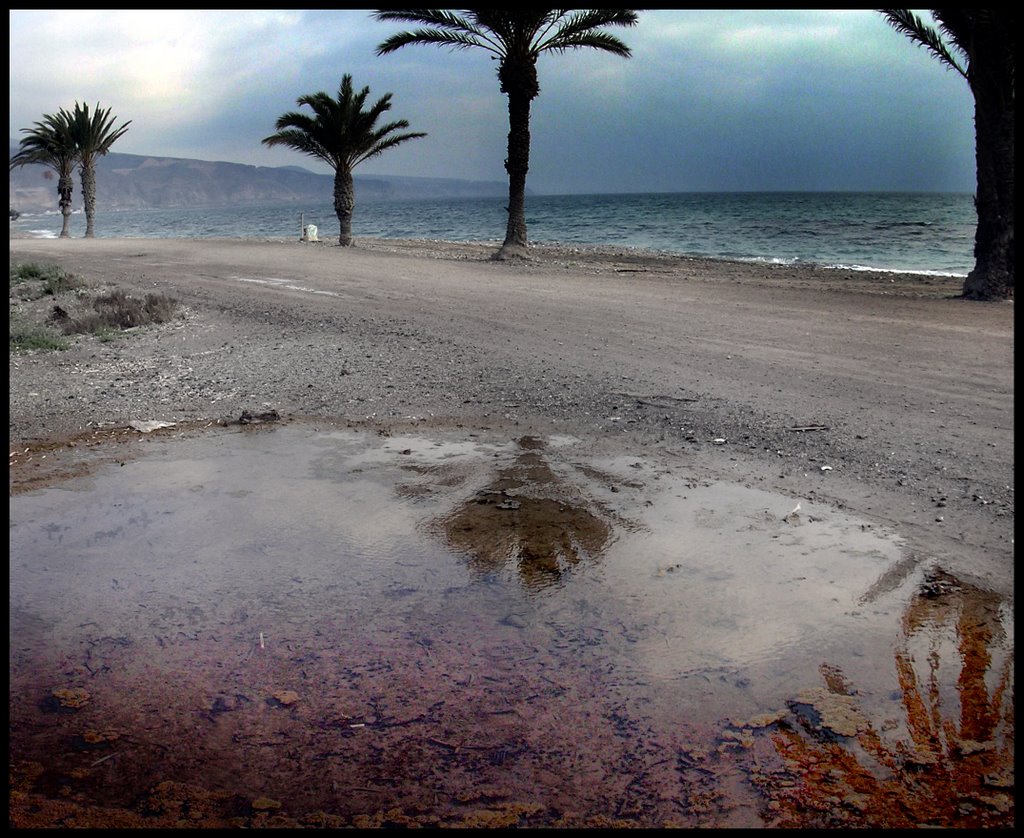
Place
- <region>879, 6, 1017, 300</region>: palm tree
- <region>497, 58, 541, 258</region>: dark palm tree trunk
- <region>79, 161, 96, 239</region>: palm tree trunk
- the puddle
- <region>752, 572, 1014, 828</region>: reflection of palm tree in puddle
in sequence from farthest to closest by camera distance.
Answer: <region>79, 161, 96, 239</region>: palm tree trunk, <region>497, 58, 541, 258</region>: dark palm tree trunk, <region>879, 6, 1017, 300</region>: palm tree, the puddle, <region>752, 572, 1014, 828</region>: reflection of palm tree in puddle

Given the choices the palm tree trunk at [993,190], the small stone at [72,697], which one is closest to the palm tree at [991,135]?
the palm tree trunk at [993,190]

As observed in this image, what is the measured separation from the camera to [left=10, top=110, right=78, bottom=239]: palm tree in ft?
117

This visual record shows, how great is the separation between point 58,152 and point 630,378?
37.4 metres

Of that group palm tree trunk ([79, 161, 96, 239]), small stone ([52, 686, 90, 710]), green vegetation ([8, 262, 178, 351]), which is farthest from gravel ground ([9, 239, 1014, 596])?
palm tree trunk ([79, 161, 96, 239])

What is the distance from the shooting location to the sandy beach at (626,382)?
508 centimetres

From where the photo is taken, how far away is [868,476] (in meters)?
5.04

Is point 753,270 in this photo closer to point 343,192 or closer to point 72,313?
point 72,313

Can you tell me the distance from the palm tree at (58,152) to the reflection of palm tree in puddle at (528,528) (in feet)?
119

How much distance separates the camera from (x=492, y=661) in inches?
127

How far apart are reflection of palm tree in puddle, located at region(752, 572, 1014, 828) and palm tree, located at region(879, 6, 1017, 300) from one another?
35.9ft

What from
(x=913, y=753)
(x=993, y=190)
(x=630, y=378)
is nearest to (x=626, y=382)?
(x=630, y=378)

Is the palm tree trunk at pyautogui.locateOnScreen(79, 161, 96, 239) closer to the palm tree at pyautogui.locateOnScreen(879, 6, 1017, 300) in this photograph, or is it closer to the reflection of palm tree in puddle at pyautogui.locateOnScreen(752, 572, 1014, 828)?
the palm tree at pyautogui.locateOnScreen(879, 6, 1017, 300)

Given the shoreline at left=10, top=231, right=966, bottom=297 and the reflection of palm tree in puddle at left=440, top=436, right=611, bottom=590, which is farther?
the shoreline at left=10, top=231, right=966, bottom=297

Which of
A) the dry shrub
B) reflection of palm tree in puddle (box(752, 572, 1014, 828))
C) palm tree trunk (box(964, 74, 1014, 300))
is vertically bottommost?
reflection of palm tree in puddle (box(752, 572, 1014, 828))
